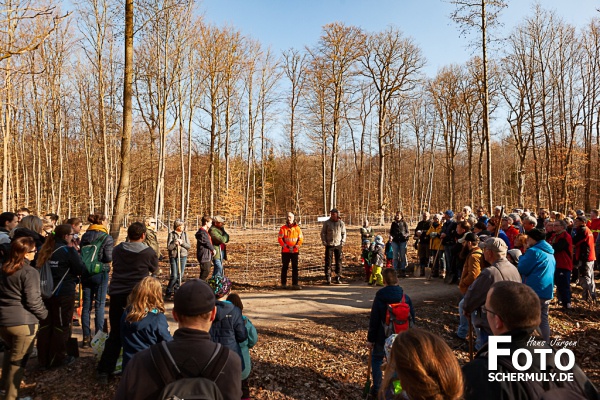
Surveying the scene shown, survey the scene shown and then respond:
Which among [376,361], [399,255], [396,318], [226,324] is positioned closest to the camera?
[226,324]

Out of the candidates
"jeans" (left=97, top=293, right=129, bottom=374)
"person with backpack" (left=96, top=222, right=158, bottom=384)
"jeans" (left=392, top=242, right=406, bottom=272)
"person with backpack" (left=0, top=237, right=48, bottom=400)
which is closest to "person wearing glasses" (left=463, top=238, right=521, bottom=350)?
"person with backpack" (left=96, top=222, right=158, bottom=384)

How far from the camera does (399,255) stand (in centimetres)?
1102

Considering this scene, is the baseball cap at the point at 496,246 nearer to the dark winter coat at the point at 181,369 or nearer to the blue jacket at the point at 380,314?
the blue jacket at the point at 380,314

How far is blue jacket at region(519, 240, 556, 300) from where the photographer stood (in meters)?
5.30

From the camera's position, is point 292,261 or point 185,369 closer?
point 185,369

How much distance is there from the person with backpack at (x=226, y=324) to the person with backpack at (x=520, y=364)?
204cm

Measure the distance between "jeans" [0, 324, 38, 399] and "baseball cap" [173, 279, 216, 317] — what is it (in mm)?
3039

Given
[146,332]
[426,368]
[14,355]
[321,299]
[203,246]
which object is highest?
[426,368]

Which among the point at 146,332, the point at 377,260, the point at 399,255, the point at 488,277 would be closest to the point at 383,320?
the point at 488,277

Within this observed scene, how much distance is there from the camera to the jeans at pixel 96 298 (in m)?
5.54

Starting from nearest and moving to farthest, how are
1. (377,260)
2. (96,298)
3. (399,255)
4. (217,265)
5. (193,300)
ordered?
1. (193,300)
2. (96,298)
3. (217,265)
4. (377,260)
5. (399,255)

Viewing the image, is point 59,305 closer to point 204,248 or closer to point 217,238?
point 204,248

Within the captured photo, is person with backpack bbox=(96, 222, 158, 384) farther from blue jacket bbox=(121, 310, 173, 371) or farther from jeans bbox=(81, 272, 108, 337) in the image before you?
blue jacket bbox=(121, 310, 173, 371)

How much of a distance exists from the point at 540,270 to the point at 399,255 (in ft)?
19.0
